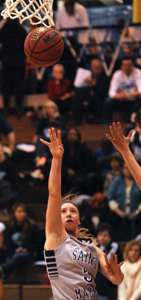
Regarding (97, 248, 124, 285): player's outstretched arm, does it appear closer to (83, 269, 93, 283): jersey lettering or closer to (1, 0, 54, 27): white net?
(83, 269, 93, 283): jersey lettering

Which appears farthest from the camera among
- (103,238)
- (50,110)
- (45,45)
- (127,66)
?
(127,66)

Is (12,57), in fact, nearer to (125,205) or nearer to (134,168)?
(125,205)

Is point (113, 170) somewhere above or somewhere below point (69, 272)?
below

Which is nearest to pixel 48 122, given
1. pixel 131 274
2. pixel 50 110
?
pixel 50 110

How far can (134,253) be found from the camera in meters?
5.99

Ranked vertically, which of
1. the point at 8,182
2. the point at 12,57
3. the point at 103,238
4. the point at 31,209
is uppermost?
the point at 12,57

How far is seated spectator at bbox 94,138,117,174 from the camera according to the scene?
7566mm

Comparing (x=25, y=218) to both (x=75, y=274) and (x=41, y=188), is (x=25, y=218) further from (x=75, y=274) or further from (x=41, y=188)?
(x=75, y=274)

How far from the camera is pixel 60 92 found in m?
8.95

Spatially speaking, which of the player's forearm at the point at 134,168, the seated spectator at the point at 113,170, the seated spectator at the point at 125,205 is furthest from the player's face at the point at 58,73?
the player's forearm at the point at 134,168

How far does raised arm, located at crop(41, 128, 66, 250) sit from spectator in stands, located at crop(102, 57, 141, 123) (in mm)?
5313

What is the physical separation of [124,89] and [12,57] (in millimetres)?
2142

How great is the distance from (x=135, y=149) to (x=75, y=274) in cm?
374

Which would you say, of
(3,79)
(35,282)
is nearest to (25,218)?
(35,282)
